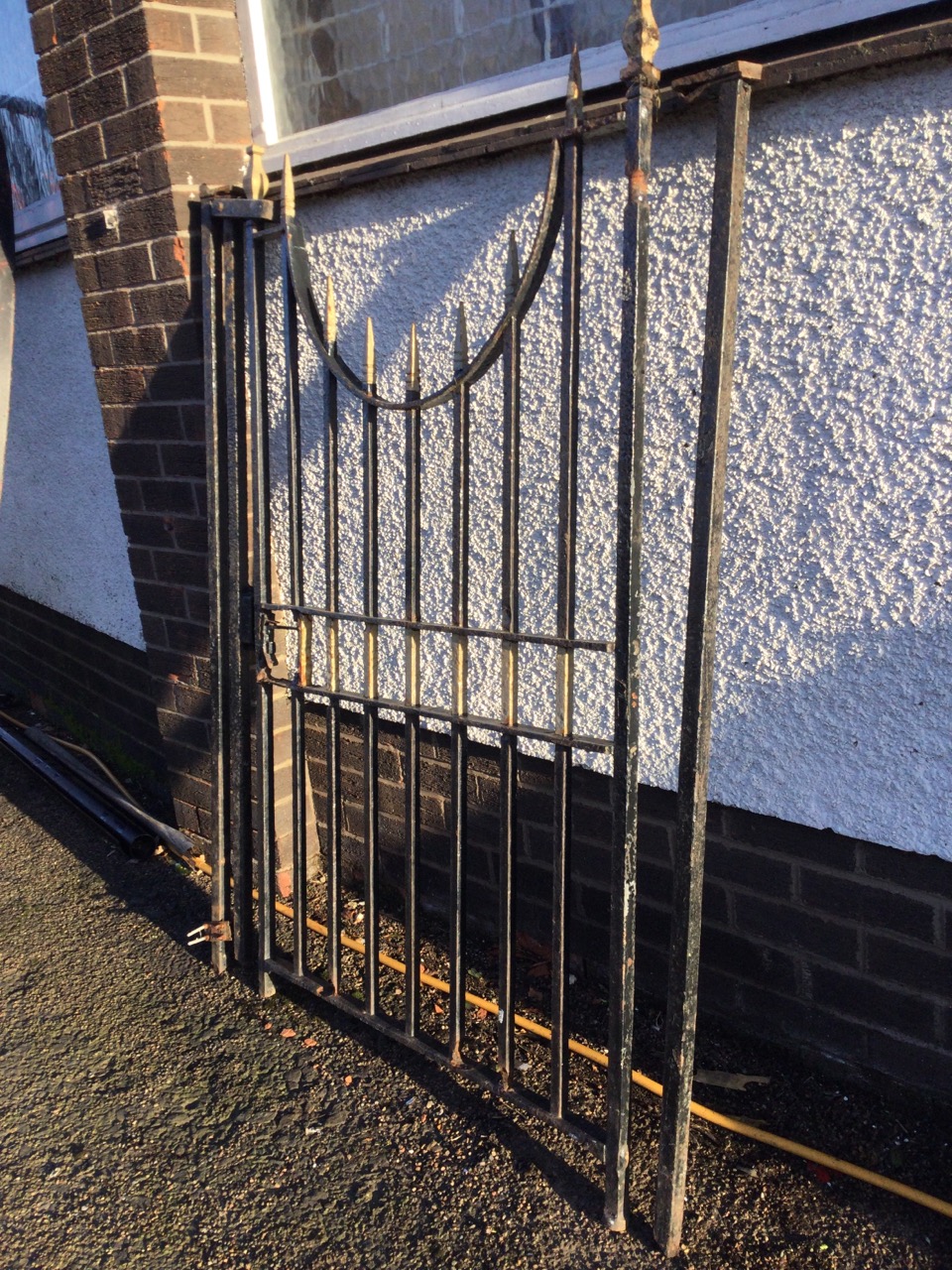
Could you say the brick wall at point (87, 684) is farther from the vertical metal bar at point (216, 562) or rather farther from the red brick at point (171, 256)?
the red brick at point (171, 256)

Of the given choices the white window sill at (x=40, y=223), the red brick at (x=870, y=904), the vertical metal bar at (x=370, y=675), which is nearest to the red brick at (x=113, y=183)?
the white window sill at (x=40, y=223)

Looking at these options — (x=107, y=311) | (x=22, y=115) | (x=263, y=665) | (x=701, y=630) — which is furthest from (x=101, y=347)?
(x=701, y=630)

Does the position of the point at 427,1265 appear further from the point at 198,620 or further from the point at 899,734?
the point at 198,620

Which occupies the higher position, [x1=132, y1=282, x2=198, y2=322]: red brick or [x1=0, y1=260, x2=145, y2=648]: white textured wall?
[x1=132, y1=282, x2=198, y2=322]: red brick

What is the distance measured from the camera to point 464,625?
6.65ft

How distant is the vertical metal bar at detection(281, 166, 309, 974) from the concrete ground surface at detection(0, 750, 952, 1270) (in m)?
0.29

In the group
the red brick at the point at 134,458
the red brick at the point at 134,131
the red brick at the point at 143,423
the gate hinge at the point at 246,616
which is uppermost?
the red brick at the point at 134,131

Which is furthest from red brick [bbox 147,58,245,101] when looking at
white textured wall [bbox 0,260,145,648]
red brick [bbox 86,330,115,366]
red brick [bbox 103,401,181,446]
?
white textured wall [bbox 0,260,145,648]

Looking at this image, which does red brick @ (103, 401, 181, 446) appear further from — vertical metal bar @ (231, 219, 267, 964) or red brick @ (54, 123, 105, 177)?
red brick @ (54, 123, 105, 177)

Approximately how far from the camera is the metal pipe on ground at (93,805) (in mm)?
3426

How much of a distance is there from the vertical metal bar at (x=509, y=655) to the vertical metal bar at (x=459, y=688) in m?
0.10

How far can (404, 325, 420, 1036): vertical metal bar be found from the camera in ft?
6.86

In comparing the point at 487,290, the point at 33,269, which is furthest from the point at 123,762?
the point at 487,290

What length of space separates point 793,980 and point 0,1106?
1.89 m
